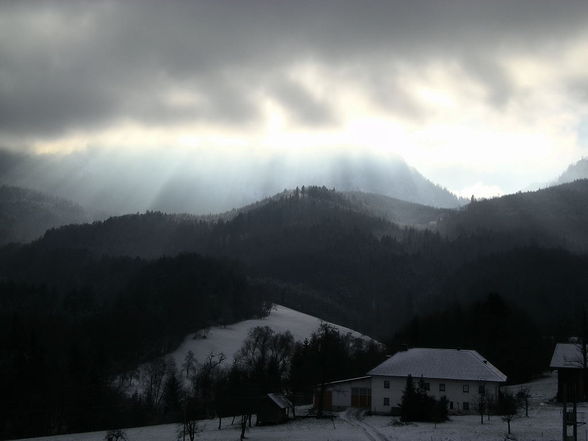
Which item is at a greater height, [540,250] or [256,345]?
[540,250]

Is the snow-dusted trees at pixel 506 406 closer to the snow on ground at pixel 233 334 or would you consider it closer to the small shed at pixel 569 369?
the small shed at pixel 569 369

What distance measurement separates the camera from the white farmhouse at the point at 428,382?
198 feet

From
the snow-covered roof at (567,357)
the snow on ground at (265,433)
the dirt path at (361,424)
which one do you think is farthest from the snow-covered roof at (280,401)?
the snow-covered roof at (567,357)

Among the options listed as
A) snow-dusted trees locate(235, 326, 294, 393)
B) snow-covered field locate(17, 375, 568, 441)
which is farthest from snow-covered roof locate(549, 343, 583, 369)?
snow-dusted trees locate(235, 326, 294, 393)

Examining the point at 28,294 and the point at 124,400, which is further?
the point at 28,294

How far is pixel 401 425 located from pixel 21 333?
49998 mm

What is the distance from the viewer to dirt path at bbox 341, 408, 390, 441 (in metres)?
46.3

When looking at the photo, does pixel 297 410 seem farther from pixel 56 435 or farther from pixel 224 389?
pixel 56 435

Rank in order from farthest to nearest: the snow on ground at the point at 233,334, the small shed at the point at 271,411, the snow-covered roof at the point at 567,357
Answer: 1. the snow on ground at the point at 233,334
2. the snow-covered roof at the point at 567,357
3. the small shed at the point at 271,411

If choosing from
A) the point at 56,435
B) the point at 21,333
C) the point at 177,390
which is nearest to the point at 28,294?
the point at 21,333

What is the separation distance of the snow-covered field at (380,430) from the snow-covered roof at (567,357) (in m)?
3.39

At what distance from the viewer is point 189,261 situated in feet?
541

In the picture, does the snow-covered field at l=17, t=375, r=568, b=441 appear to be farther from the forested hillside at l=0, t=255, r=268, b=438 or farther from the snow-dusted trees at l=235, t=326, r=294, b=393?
the snow-dusted trees at l=235, t=326, r=294, b=393

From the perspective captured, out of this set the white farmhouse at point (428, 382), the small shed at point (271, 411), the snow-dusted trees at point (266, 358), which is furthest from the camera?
the snow-dusted trees at point (266, 358)
